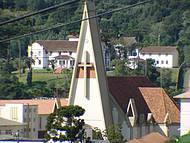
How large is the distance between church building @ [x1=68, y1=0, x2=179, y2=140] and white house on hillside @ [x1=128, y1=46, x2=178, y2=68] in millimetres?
47871

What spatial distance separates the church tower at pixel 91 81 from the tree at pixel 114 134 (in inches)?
53.2

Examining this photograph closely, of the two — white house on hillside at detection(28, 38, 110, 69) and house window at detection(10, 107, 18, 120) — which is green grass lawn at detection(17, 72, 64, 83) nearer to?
white house on hillside at detection(28, 38, 110, 69)

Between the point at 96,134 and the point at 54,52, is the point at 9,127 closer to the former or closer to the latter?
A: the point at 96,134

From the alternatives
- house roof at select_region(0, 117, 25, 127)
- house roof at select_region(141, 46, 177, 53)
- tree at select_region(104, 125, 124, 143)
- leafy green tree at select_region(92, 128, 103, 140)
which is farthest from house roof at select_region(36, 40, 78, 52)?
tree at select_region(104, 125, 124, 143)

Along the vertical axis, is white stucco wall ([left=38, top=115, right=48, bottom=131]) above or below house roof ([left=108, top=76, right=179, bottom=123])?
below

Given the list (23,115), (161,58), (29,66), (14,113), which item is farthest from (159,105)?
(161,58)

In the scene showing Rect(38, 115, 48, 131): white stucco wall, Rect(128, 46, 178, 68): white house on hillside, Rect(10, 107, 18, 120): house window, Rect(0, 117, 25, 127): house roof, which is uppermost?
Rect(128, 46, 178, 68): white house on hillside

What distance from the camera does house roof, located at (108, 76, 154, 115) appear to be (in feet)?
180

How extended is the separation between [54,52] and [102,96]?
58.1 metres

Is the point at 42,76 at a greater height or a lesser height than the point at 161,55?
lesser

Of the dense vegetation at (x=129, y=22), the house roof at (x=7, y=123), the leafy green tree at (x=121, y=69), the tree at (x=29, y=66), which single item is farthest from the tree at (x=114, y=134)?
the dense vegetation at (x=129, y=22)

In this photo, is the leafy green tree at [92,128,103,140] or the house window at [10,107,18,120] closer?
the leafy green tree at [92,128,103,140]

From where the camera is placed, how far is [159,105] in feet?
186

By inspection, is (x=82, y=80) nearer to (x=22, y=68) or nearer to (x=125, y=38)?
(x=22, y=68)
